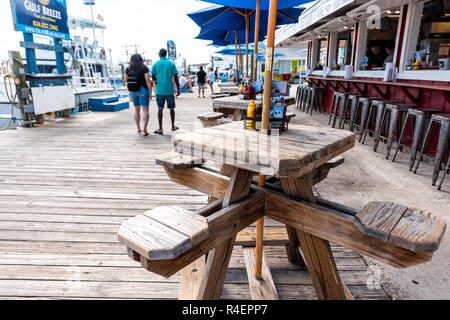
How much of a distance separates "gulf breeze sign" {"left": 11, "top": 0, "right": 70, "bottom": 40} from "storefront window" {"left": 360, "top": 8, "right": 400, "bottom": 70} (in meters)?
7.04

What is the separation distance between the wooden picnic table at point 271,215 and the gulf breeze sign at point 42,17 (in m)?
6.27

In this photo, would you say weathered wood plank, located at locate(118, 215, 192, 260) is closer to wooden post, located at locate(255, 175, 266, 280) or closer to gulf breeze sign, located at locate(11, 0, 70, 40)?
wooden post, located at locate(255, 175, 266, 280)

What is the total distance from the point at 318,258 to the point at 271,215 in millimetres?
267

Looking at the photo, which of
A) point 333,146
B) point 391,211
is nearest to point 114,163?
point 333,146

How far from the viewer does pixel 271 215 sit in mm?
1342

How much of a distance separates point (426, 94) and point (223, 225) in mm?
4596

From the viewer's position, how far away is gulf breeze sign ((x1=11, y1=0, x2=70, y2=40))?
5.76 metres

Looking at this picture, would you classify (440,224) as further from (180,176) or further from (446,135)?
(446,135)

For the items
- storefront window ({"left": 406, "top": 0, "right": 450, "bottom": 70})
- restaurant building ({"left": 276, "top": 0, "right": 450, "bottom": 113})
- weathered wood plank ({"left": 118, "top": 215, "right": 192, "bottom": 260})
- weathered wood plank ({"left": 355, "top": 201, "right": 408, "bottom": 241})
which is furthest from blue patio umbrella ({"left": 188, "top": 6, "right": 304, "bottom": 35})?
weathered wood plank ({"left": 118, "top": 215, "right": 192, "bottom": 260})

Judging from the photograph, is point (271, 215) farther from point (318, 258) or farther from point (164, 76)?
point (164, 76)

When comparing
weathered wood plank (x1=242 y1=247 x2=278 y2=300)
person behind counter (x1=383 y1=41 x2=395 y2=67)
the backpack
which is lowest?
weathered wood plank (x1=242 y1=247 x2=278 y2=300)

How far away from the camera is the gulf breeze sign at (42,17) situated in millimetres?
5758

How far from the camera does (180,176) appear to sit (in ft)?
5.39

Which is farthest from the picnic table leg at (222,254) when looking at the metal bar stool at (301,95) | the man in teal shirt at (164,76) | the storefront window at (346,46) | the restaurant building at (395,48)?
the metal bar stool at (301,95)
